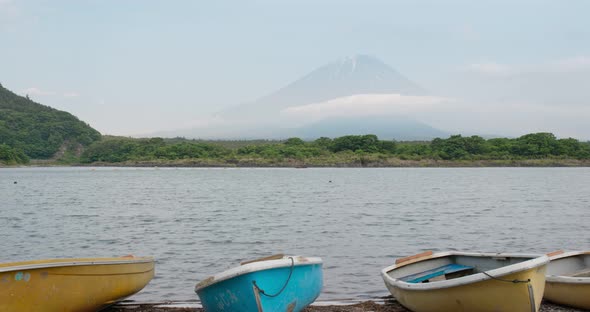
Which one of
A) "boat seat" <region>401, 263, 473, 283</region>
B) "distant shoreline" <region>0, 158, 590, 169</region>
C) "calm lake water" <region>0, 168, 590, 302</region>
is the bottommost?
"calm lake water" <region>0, 168, 590, 302</region>

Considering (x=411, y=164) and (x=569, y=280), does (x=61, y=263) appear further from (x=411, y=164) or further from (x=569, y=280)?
(x=411, y=164)

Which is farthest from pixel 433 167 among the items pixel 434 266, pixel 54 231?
pixel 434 266

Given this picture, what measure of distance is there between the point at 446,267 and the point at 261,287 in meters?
5.51

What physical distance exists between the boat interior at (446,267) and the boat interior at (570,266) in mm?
1462

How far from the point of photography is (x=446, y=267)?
14.6 metres

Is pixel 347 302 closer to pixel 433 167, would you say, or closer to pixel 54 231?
pixel 54 231

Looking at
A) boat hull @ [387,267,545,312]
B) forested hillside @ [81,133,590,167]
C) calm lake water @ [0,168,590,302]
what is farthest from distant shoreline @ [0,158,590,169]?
boat hull @ [387,267,545,312]

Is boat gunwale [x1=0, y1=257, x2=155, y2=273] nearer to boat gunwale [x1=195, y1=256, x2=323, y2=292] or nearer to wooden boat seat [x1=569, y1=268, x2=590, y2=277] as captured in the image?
boat gunwale [x1=195, y1=256, x2=323, y2=292]

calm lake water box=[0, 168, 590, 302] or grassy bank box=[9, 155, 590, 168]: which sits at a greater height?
grassy bank box=[9, 155, 590, 168]

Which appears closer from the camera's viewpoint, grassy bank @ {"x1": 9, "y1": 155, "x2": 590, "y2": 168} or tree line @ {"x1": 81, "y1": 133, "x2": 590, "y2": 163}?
grassy bank @ {"x1": 9, "y1": 155, "x2": 590, "y2": 168}

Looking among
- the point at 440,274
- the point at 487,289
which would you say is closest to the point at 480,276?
the point at 487,289

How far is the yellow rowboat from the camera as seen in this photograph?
10961mm

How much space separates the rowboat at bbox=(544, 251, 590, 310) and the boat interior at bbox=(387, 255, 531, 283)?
1.02 metres

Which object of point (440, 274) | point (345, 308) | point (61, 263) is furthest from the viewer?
point (440, 274)
